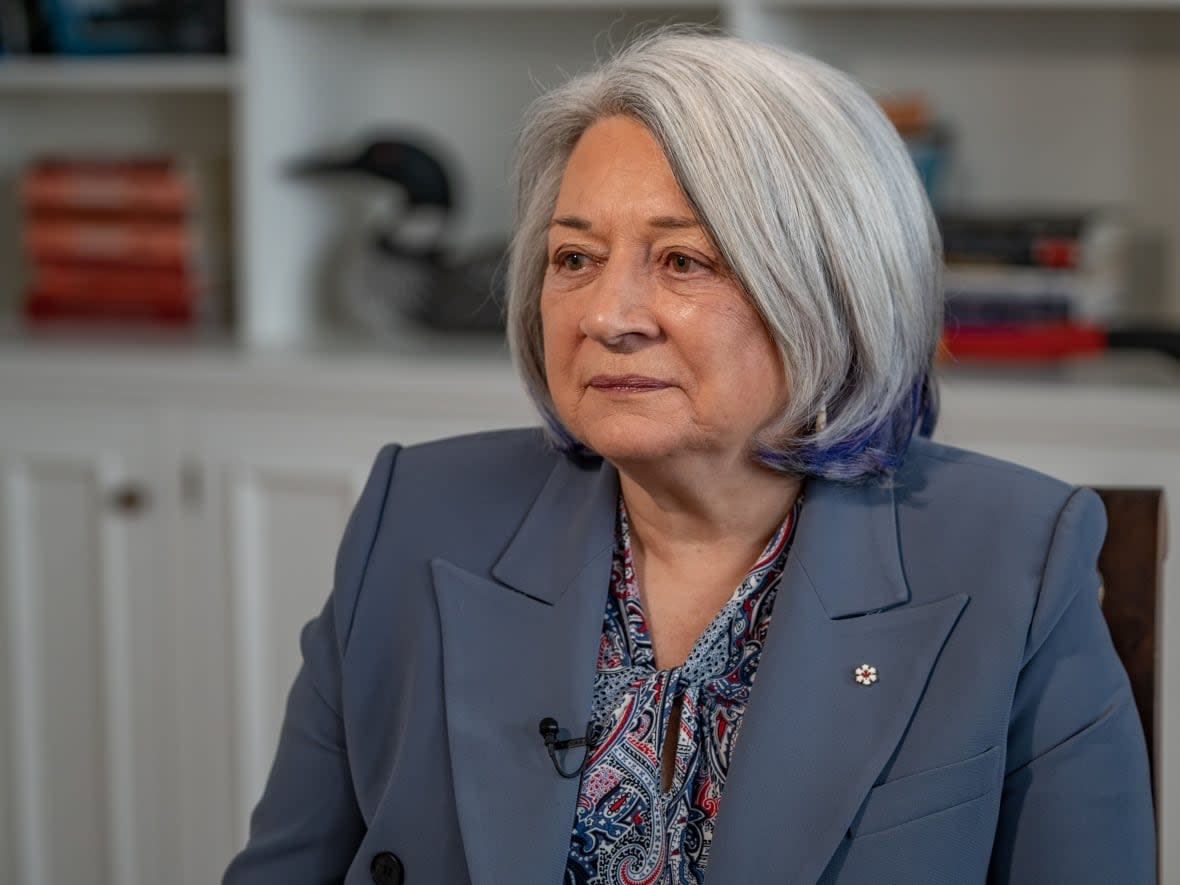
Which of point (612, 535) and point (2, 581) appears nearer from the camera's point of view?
point (612, 535)

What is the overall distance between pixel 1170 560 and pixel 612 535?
0.98 m

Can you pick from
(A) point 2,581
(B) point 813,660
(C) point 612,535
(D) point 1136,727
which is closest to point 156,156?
(A) point 2,581

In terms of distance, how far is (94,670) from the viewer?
2.48m

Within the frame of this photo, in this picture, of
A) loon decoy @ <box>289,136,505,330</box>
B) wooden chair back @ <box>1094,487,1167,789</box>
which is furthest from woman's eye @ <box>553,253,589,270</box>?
loon decoy @ <box>289,136,505,330</box>

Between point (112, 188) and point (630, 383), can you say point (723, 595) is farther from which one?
point (112, 188)

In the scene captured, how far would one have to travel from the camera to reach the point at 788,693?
4.04 ft

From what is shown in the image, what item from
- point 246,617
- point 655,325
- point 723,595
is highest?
point 655,325

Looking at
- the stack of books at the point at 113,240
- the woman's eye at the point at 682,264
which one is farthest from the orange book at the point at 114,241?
the woman's eye at the point at 682,264

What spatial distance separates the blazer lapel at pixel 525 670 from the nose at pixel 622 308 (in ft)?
0.70

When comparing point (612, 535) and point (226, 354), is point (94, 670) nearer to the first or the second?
point (226, 354)

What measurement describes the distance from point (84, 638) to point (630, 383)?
5.05ft

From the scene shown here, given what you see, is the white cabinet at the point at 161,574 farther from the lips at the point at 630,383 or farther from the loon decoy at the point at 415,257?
the lips at the point at 630,383

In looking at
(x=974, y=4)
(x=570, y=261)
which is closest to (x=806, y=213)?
(x=570, y=261)

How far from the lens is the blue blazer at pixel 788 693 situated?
1.18 m
